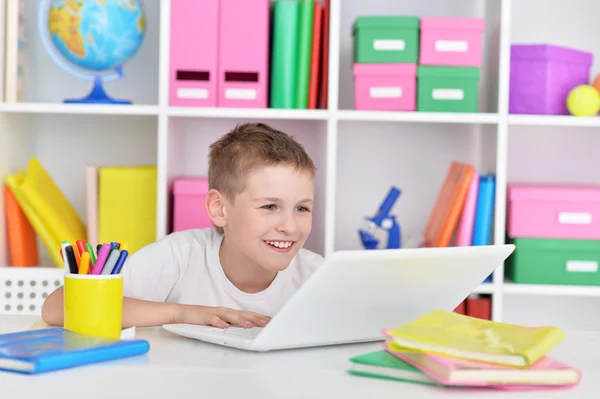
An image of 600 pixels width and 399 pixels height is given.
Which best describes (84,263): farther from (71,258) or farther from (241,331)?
(241,331)

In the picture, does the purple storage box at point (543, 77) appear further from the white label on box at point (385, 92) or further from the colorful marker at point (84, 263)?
the colorful marker at point (84, 263)

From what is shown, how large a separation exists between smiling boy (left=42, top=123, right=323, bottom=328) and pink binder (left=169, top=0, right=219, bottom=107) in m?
0.62

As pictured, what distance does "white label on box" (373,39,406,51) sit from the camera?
7.58 ft

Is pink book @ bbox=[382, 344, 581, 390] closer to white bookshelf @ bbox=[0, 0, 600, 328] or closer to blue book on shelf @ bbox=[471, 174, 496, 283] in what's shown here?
blue book on shelf @ bbox=[471, 174, 496, 283]

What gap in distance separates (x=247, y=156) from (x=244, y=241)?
0.16 m

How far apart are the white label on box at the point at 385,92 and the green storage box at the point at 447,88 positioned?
0.19ft

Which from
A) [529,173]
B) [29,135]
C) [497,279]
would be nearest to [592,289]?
[497,279]

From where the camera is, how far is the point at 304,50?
2.31 m

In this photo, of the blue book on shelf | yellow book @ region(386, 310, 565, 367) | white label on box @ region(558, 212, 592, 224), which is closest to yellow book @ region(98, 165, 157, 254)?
the blue book on shelf

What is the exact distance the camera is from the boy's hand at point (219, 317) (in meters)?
1.22

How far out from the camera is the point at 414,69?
7.57 ft

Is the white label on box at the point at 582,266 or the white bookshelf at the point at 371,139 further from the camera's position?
the white bookshelf at the point at 371,139

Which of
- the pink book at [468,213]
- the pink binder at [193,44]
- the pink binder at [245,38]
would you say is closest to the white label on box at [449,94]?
the pink book at [468,213]

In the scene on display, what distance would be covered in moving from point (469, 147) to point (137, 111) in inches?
40.4
